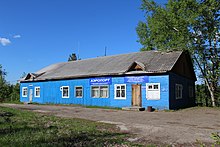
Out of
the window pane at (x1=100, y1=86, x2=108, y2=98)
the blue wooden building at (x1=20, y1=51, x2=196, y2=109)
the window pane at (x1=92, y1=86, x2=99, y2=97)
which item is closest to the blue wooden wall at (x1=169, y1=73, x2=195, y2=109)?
the blue wooden building at (x1=20, y1=51, x2=196, y2=109)

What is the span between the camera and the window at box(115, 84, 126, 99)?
22516 millimetres

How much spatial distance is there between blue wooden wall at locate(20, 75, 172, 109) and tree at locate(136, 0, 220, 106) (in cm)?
621

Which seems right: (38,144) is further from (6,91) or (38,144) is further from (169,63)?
(6,91)

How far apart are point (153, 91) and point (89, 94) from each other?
7.13m

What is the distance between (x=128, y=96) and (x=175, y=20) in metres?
9.60

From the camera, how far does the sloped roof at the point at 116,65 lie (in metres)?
21.6

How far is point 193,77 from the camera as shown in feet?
96.8

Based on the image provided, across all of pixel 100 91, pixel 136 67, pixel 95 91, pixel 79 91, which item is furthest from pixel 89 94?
pixel 136 67

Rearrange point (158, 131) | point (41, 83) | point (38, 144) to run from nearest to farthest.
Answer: point (38, 144) < point (158, 131) < point (41, 83)

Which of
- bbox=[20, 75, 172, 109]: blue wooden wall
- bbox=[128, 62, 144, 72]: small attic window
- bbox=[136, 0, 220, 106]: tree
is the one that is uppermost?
bbox=[136, 0, 220, 106]: tree

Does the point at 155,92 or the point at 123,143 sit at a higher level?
the point at 155,92

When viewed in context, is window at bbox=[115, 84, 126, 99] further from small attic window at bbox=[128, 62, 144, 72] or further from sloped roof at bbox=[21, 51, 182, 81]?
small attic window at bbox=[128, 62, 144, 72]

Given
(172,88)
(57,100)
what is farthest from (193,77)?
(57,100)

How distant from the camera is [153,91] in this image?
21.0m
